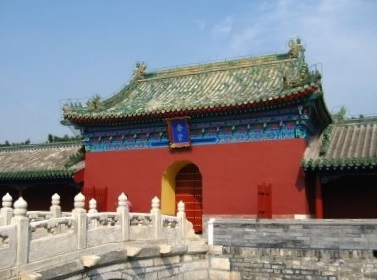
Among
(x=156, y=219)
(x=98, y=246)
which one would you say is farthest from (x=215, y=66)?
(x=98, y=246)

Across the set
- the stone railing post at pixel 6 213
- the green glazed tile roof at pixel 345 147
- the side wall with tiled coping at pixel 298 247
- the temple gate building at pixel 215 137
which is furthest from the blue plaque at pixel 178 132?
the stone railing post at pixel 6 213

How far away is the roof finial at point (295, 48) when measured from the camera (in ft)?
53.8

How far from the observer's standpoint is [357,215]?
46.7 ft

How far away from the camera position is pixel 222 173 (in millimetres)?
14719

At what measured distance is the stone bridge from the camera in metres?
7.98

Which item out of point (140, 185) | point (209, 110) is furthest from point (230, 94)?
point (140, 185)

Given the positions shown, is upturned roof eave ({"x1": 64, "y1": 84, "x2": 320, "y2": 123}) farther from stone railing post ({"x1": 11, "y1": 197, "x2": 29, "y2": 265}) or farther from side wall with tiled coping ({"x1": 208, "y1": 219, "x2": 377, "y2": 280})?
stone railing post ({"x1": 11, "y1": 197, "x2": 29, "y2": 265})

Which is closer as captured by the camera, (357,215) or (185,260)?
(185,260)

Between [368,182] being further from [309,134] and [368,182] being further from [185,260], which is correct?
[185,260]

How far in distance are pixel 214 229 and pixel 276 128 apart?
351 centimetres

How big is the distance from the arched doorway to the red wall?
0.82 metres

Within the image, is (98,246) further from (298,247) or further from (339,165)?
(339,165)

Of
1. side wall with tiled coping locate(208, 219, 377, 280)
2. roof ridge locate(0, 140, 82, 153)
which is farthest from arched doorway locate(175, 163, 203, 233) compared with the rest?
roof ridge locate(0, 140, 82, 153)

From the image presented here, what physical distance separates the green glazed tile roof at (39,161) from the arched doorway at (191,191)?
359cm
